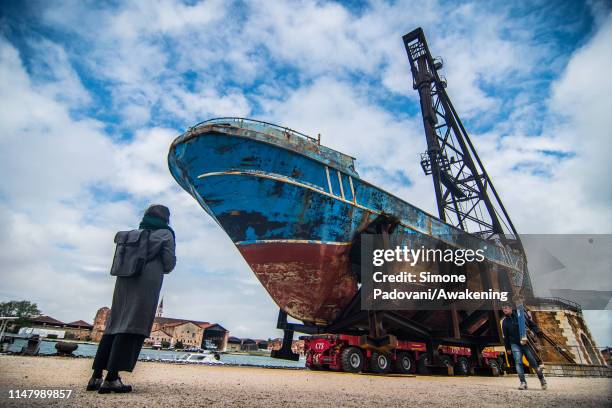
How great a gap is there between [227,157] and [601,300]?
1354 inches

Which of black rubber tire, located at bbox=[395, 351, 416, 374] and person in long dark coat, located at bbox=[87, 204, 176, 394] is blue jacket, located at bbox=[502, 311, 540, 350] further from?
person in long dark coat, located at bbox=[87, 204, 176, 394]

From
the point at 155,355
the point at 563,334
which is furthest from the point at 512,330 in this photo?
the point at 155,355

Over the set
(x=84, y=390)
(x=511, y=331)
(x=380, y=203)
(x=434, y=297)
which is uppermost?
(x=380, y=203)

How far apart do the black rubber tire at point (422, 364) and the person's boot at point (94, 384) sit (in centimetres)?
818

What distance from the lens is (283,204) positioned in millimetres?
8016

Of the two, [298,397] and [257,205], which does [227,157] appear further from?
[298,397]

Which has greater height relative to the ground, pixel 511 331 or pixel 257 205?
pixel 257 205

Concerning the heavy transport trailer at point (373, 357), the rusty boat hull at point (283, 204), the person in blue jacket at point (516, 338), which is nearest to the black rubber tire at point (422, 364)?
the heavy transport trailer at point (373, 357)

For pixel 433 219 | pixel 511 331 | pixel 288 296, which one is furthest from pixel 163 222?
pixel 433 219

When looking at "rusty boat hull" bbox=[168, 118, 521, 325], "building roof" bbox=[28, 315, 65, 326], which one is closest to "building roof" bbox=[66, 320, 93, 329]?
"building roof" bbox=[28, 315, 65, 326]

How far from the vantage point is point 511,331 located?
4672mm

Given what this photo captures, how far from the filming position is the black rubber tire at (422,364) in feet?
28.0

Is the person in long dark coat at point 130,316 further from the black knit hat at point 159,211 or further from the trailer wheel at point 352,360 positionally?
the trailer wheel at point 352,360

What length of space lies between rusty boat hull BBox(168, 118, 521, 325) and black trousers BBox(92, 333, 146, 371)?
5.74m
